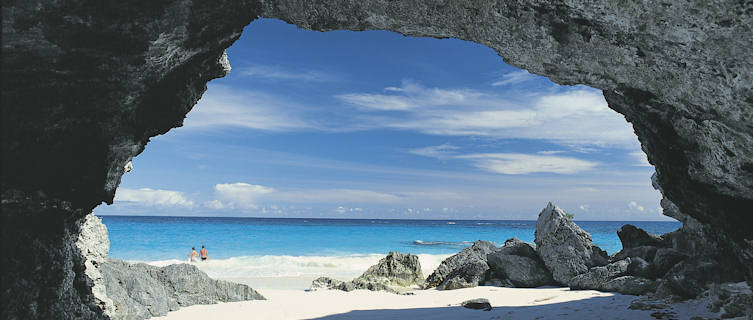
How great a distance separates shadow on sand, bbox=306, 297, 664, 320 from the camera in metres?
6.64

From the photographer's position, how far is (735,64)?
316 centimetres

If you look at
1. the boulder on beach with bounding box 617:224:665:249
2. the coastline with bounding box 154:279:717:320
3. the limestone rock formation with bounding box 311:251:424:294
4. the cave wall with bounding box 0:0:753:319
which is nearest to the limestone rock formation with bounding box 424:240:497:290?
the limestone rock formation with bounding box 311:251:424:294

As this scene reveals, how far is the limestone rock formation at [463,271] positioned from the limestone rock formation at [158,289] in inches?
203

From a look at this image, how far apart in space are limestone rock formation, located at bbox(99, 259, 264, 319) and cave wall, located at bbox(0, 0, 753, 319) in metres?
2.37

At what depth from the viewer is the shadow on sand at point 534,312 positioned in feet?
21.8

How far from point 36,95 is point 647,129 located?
648 cm

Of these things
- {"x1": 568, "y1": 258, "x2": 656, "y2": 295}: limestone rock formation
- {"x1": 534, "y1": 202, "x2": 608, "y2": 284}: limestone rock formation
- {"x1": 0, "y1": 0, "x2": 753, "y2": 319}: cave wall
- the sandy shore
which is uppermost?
{"x1": 0, "y1": 0, "x2": 753, "y2": 319}: cave wall

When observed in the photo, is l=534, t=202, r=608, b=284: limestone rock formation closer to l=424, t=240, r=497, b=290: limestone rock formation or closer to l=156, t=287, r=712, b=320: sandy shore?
l=156, t=287, r=712, b=320: sandy shore

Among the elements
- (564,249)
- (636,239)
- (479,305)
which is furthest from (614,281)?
(636,239)

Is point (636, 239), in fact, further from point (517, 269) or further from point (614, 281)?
point (614, 281)

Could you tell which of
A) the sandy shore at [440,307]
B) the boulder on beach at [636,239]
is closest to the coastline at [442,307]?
the sandy shore at [440,307]

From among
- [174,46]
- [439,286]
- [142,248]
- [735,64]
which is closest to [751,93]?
[735,64]

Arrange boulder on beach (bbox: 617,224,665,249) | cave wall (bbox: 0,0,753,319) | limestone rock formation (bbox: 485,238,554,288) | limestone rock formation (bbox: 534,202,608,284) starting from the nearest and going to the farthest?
cave wall (bbox: 0,0,753,319)
limestone rock formation (bbox: 534,202,608,284)
limestone rock formation (bbox: 485,238,554,288)
boulder on beach (bbox: 617,224,665,249)

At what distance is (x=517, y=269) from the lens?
10883mm
